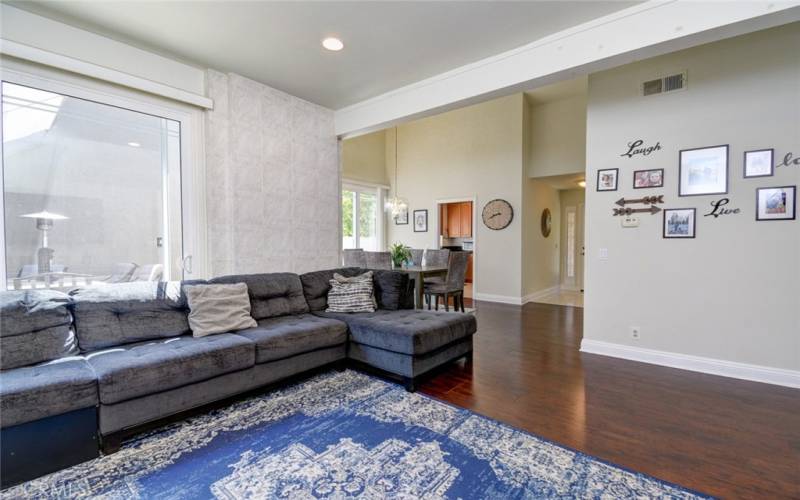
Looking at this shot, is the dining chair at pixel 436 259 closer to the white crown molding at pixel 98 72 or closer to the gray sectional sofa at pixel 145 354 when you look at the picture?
the gray sectional sofa at pixel 145 354

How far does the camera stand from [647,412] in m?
2.54

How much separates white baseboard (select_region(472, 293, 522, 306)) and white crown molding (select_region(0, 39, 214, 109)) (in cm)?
556

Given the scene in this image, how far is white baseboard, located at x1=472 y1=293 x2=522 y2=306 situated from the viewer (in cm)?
669

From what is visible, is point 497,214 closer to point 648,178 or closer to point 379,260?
point 379,260

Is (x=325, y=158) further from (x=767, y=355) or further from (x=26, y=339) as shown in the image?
(x=767, y=355)

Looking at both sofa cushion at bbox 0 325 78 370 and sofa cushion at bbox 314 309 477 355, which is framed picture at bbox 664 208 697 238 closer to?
sofa cushion at bbox 314 309 477 355

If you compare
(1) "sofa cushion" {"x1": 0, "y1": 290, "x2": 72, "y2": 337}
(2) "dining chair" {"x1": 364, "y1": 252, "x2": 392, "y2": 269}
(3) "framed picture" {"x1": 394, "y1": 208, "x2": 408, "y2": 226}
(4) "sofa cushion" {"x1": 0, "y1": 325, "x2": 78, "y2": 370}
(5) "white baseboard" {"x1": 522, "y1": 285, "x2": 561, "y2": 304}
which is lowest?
(5) "white baseboard" {"x1": 522, "y1": 285, "x2": 561, "y2": 304}

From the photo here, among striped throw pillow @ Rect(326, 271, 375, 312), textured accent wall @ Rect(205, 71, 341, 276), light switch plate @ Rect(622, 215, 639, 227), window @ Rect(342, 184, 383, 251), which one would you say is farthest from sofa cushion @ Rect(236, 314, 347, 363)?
window @ Rect(342, 184, 383, 251)

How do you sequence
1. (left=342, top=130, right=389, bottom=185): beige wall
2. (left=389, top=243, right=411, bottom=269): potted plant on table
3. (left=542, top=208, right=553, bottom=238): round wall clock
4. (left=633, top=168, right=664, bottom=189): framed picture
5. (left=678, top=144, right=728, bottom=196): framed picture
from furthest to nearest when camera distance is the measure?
(left=342, top=130, right=389, bottom=185): beige wall
(left=542, top=208, right=553, bottom=238): round wall clock
(left=389, top=243, right=411, bottom=269): potted plant on table
(left=633, top=168, right=664, bottom=189): framed picture
(left=678, top=144, right=728, bottom=196): framed picture

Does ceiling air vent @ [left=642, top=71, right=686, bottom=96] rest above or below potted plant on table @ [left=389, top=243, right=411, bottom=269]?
above

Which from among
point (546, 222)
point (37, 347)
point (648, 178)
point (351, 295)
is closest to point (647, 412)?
point (648, 178)

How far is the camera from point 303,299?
3.65 m

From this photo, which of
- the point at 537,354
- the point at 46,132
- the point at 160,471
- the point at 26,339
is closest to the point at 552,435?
the point at 537,354

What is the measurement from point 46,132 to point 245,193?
1.60 m
